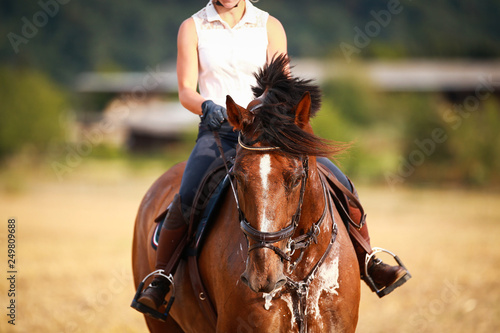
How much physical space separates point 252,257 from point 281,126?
806mm

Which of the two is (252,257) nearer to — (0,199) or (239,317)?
(239,317)

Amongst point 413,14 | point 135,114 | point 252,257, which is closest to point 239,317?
point 252,257

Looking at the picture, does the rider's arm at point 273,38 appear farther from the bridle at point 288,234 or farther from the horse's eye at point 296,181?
the horse's eye at point 296,181

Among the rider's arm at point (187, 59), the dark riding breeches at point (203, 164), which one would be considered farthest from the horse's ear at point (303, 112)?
the rider's arm at point (187, 59)

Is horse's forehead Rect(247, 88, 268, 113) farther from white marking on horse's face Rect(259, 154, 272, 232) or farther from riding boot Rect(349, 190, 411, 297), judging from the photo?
riding boot Rect(349, 190, 411, 297)

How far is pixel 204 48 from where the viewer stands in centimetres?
491

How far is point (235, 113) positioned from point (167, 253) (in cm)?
166

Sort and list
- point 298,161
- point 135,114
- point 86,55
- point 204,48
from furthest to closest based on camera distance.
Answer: point 86,55 < point 135,114 < point 204,48 < point 298,161

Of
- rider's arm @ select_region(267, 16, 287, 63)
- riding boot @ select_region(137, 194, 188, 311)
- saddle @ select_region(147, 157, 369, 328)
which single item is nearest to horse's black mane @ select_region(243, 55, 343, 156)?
saddle @ select_region(147, 157, 369, 328)

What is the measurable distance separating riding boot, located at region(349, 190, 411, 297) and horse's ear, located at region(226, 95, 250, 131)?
4.71 ft

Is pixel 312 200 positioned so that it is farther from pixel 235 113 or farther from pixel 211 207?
pixel 211 207

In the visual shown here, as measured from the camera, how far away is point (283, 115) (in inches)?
141

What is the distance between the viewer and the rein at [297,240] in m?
3.30

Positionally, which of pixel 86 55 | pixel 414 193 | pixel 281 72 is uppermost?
pixel 86 55
